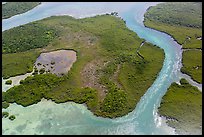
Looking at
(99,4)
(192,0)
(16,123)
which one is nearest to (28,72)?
(16,123)

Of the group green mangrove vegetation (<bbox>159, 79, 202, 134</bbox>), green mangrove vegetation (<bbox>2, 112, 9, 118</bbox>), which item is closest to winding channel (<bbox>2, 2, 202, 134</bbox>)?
green mangrove vegetation (<bbox>2, 112, 9, 118</bbox>)

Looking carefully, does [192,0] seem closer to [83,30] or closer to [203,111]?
[83,30]

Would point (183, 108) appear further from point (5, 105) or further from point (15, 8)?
point (15, 8)

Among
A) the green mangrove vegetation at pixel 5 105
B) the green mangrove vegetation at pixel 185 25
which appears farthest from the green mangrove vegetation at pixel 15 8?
the green mangrove vegetation at pixel 5 105

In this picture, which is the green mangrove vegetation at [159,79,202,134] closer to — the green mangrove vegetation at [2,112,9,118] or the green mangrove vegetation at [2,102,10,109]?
the green mangrove vegetation at [2,112,9,118]

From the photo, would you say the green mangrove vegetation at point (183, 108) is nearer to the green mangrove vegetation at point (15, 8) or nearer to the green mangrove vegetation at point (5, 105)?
the green mangrove vegetation at point (5, 105)

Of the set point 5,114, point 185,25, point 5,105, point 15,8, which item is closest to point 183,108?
point 5,114
